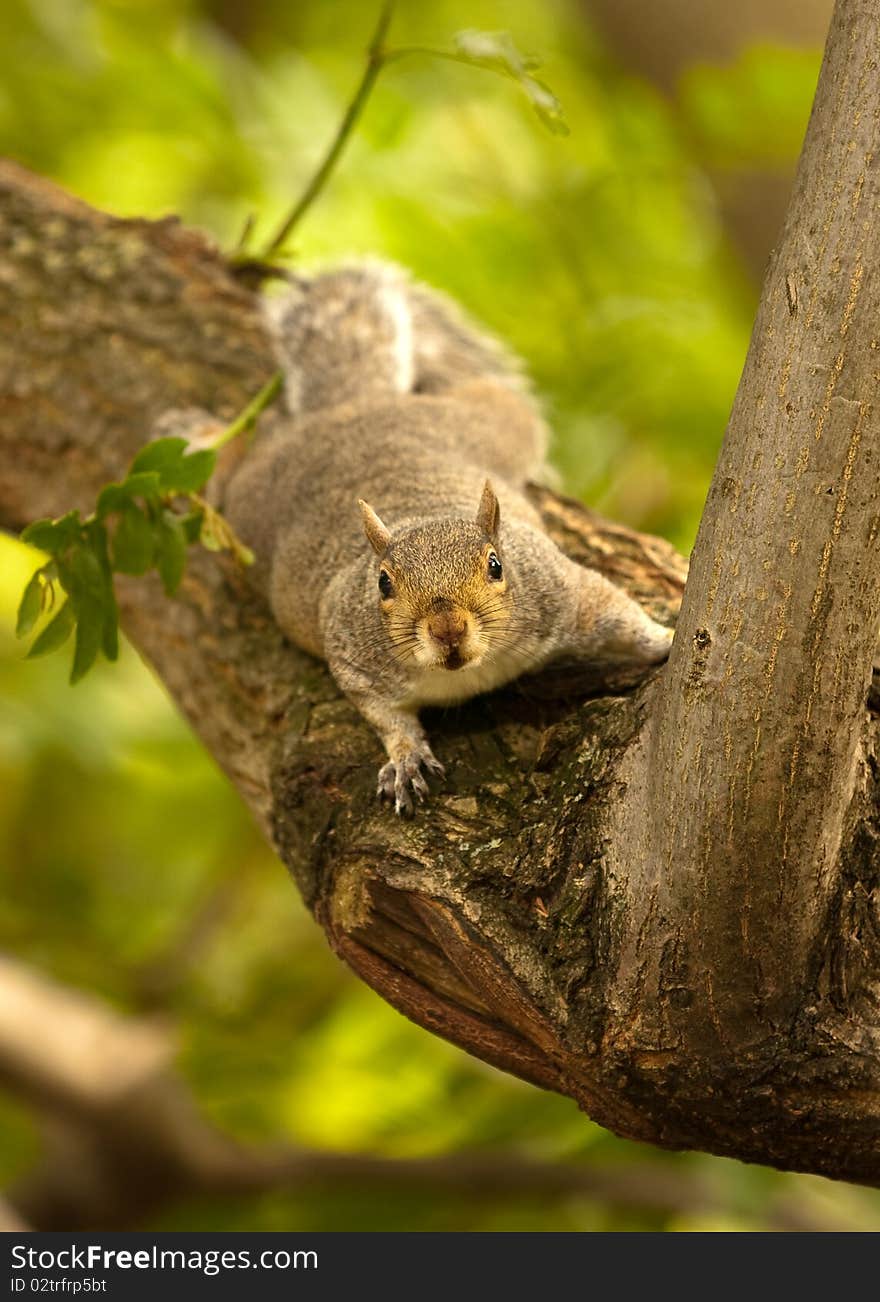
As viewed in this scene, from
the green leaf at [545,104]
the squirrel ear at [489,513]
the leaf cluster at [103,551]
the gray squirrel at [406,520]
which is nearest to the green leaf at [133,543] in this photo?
the leaf cluster at [103,551]

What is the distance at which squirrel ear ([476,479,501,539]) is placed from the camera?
107 inches

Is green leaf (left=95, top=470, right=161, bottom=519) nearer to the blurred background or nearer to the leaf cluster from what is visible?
the leaf cluster

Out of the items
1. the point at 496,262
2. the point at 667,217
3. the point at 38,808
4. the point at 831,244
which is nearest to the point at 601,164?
the point at 667,217

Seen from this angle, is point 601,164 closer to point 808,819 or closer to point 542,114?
point 542,114

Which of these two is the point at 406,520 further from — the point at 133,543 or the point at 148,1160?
the point at 148,1160

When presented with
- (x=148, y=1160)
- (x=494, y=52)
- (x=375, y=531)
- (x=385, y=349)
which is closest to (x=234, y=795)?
(x=148, y=1160)

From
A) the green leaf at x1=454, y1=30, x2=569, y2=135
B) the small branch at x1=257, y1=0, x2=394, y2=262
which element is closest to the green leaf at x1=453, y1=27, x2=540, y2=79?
the green leaf at x1=454, y1=30, x2=569, y2=135

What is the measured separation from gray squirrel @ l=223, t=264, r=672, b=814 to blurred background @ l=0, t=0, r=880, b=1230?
0.72 feet

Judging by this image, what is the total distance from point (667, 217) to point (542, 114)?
2119 millimetres

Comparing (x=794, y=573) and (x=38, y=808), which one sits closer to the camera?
(x=794, y=573)

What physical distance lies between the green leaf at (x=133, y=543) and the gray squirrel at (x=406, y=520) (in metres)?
0.43

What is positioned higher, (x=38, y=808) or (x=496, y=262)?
(x=496, y=262)

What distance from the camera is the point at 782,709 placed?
73.3 inches

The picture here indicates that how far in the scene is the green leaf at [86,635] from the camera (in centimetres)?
245
